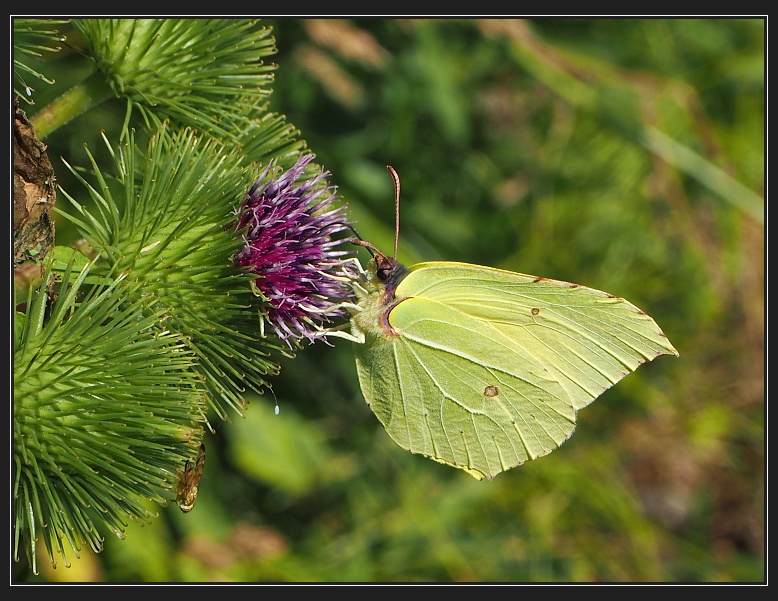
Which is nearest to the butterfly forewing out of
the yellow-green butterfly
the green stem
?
the yellow-green butterfly

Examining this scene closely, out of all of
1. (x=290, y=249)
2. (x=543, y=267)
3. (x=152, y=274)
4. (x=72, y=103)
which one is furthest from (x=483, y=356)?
(x=543, y=267)

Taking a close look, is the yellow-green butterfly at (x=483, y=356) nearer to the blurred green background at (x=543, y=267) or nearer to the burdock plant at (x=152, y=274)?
the burdock plant at (x=152, y=274)

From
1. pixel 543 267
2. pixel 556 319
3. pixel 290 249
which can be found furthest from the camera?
pixel 543 267

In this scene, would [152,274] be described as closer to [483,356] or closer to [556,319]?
[483,356]

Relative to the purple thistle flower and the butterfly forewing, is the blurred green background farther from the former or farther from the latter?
the purple thistle flower

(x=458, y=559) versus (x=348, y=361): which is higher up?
(x=348, y=361)

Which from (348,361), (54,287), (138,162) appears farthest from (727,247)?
(54,287)

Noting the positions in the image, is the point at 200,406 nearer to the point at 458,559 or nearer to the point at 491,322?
the point at 491,322
